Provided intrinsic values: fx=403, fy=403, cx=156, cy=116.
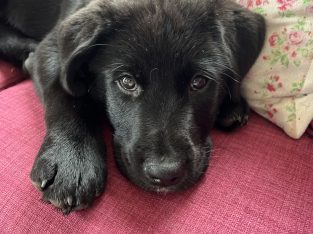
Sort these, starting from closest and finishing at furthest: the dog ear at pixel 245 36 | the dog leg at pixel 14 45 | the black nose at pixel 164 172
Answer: the black nose at pixel 164 172 < the dog ear at pixel 245 36 < the dog leg at pixel 14 45

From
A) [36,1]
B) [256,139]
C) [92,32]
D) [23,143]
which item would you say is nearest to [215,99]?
[256,139]

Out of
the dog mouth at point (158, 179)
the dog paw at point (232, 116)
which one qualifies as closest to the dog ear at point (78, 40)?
the dog mouth at point (158, 179)

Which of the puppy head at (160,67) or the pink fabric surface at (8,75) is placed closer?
the puppy head at (160,67)

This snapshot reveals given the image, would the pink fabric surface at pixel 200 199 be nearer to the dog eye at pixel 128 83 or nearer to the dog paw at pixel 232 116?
the dog paw at pixel 232 116

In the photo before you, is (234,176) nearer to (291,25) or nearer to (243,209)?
(243,209)

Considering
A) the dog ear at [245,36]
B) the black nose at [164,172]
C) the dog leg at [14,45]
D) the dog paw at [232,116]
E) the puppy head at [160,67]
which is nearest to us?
the black nose at [164,172]

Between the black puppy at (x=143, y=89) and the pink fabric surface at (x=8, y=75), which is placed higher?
the black puppy at (x=143, y=89)

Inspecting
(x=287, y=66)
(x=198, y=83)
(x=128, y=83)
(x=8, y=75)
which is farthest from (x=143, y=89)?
(x=8, y=75)
